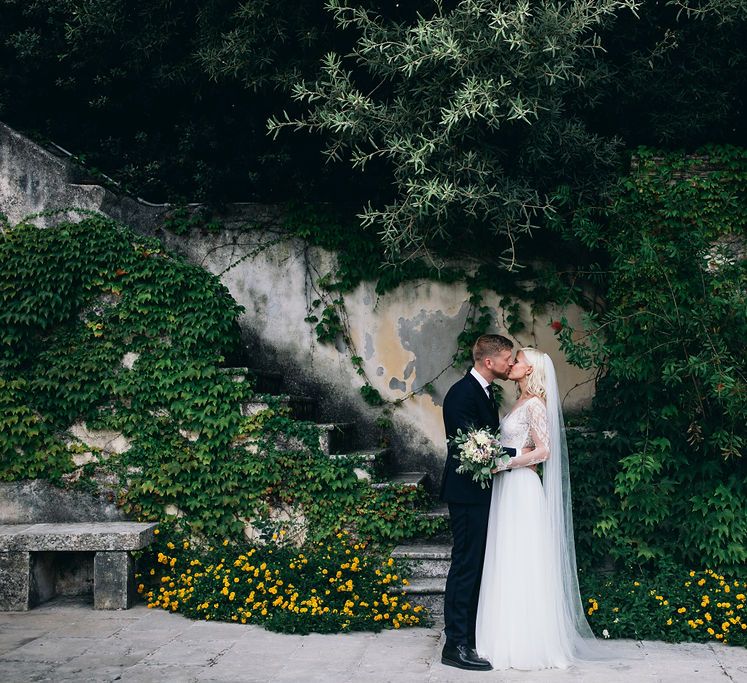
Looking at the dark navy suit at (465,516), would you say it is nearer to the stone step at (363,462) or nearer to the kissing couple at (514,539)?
the kissing couple at (514,539)

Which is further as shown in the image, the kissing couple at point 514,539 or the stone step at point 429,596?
the stone step at point 429,596

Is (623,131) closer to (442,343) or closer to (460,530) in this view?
(442,343)

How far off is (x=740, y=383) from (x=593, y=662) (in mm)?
2232

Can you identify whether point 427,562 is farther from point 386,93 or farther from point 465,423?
point 386,93

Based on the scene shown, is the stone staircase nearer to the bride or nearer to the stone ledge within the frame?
the bride

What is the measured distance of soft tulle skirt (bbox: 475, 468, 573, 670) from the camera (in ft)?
17.7

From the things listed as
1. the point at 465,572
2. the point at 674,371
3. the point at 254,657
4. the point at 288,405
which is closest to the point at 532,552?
the point at 465,572

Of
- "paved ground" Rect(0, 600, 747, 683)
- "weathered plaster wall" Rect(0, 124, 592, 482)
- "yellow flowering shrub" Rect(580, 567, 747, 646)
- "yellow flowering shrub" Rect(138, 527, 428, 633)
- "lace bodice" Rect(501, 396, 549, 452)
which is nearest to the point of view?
"paved ground" Rect(0, 600, 747, 683)

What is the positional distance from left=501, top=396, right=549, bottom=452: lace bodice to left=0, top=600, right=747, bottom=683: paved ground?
1.44 metres

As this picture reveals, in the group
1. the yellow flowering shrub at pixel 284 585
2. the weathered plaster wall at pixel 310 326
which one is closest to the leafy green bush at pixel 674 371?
the weathered plaster wall at pixel 310 326

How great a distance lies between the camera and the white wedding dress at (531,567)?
5.43m

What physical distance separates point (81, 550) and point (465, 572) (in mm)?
3107

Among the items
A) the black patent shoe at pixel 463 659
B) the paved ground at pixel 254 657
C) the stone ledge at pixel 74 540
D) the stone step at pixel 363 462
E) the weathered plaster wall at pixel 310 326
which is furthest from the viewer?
the weathered plaster wall at pixel 310 326

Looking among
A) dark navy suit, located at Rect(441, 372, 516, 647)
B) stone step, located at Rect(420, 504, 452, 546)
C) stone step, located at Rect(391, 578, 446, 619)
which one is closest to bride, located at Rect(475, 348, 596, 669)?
dark navy suit, located at Rect(441, 372, 516, 647)
